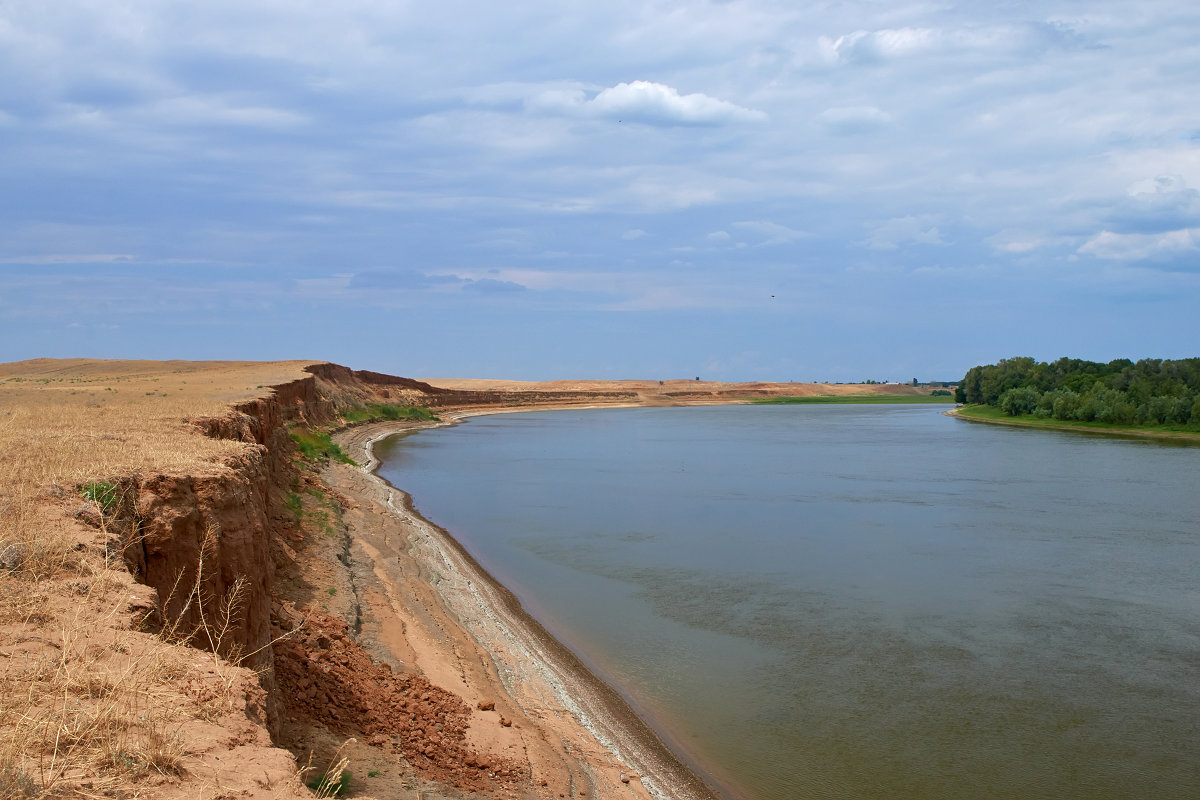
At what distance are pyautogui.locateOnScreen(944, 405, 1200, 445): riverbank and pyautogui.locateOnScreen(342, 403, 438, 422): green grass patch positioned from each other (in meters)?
47.5

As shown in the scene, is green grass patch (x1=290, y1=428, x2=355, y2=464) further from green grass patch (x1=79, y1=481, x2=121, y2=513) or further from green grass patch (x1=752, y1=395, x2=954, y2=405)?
green grass patch (x1=752, y1=395, x2=954, y2=405)

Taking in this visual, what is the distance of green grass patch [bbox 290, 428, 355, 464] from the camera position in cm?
2685

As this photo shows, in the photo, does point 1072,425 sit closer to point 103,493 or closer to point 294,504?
point 294,504

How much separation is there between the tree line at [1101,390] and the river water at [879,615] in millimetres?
28194

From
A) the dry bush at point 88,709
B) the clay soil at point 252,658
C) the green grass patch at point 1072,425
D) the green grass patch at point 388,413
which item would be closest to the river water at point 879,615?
the clay soil at point 252,658

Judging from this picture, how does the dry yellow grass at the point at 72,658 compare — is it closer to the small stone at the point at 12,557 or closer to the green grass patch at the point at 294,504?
the small stone at the point at 12,557

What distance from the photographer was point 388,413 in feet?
215

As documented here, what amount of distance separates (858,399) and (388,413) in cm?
9291

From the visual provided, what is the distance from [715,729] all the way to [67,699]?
23.9 ft

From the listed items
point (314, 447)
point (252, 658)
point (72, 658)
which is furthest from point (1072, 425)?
point (72, 658)

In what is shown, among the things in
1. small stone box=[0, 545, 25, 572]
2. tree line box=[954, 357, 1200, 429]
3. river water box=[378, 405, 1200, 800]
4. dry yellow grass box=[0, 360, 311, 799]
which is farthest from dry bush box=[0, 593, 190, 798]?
tree line box=[954, 357, 1200, 429]

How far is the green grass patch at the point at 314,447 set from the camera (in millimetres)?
26853

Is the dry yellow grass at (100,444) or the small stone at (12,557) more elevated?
the dry yellow grass at (100,444)

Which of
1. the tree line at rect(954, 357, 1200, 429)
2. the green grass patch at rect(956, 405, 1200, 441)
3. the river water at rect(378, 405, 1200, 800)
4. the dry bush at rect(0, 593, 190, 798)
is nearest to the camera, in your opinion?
the dry bush at rect(0, 593, 190, 798)
